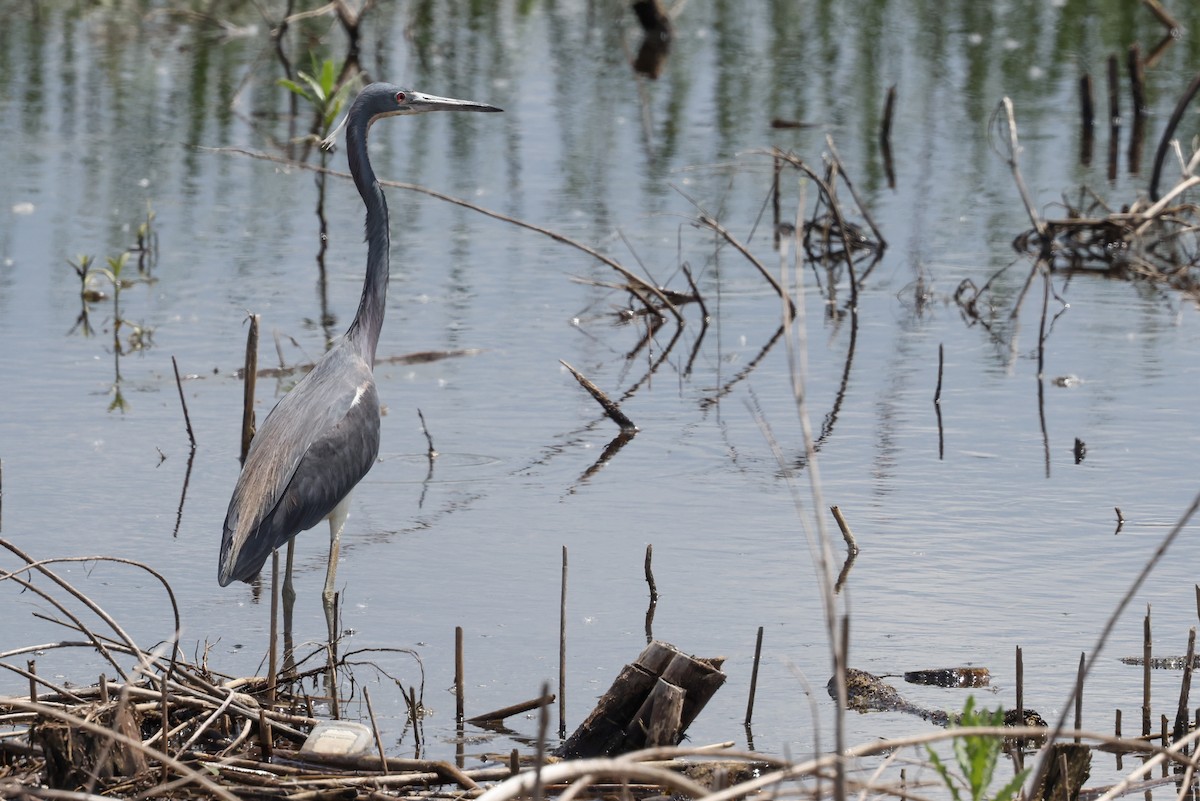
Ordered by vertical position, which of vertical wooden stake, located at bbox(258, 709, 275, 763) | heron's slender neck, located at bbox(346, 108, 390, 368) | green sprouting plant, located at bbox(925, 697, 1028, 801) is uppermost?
heron's slender neck, located at bbox(346, 108, 390, 368)

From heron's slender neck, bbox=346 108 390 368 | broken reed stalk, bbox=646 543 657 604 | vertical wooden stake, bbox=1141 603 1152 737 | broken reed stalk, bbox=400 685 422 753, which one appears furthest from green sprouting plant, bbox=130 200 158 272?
vertical wooden stake, bbox=1141 603 1152 737

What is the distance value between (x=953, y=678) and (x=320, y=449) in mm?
2227

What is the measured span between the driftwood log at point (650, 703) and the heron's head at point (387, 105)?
295cm

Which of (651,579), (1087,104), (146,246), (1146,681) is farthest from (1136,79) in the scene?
(1146,681)

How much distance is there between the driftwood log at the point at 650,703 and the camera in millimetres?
5004

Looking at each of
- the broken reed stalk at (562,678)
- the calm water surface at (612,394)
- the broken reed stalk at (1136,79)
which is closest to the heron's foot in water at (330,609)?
the calm water surface at (612,394)

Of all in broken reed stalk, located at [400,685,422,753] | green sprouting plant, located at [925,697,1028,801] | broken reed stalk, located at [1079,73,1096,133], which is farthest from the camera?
broken reed stalk, located at [1079,73,1096,133]

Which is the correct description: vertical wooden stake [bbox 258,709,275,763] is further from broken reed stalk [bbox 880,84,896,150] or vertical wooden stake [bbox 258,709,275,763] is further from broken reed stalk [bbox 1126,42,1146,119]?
broken reed stalk [bbox 1126,42,1146,119]

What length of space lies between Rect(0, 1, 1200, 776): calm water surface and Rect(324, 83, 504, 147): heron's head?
1.62 metres

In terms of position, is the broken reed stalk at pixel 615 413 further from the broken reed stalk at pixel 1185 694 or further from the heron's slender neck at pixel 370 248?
the broken reed stalk at pixel 1185 694

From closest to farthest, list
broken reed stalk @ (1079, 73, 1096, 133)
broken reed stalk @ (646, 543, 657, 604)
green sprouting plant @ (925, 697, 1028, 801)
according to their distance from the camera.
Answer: green sprouting plant @ (925, 697, 1028, 801) < broken reed stalk @ (646, 543, 657, 604) < broken reed stalk @ (1079, 73, 1096, 133)

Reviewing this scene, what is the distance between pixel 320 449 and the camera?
643 cm

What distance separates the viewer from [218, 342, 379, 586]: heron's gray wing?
6.07 meters

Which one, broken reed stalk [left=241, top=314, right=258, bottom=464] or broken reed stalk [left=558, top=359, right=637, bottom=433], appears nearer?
broken reed stalk [left=241, top=314, right=258, bottom=464]
